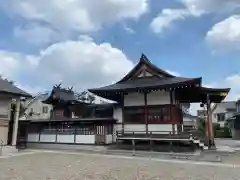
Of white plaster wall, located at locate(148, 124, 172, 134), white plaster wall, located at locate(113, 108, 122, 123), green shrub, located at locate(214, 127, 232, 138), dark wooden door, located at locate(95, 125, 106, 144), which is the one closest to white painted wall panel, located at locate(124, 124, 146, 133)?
white plaster wall, located at locate(148, 124, 172, 134)

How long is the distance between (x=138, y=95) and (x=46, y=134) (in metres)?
8.96

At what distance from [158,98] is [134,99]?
6.09ft

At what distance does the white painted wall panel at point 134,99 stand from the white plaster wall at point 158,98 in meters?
0.55

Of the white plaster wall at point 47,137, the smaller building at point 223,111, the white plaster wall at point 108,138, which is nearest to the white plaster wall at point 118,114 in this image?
the white plaster wall at point 108,138

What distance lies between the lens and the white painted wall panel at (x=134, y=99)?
62.2 feet

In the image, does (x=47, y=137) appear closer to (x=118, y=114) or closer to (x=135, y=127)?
(x=118, y=114)

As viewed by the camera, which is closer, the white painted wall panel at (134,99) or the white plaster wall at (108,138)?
the white painted wall panel at (134,99)

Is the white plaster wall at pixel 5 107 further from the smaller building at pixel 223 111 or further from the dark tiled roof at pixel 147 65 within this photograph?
the smaller building at pixel 223 111

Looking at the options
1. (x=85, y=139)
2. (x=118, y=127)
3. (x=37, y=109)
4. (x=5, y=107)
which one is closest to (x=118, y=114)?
(x=118, y=127)

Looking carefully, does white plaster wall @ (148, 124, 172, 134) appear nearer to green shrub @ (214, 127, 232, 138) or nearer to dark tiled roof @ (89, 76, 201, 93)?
dark tiled roof @ (89, 76, 201, 93)

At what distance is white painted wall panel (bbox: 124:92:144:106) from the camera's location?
1897cm

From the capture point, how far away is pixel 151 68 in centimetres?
1989

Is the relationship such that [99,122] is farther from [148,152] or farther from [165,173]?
[165,173]

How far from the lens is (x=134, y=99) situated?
757 inches
